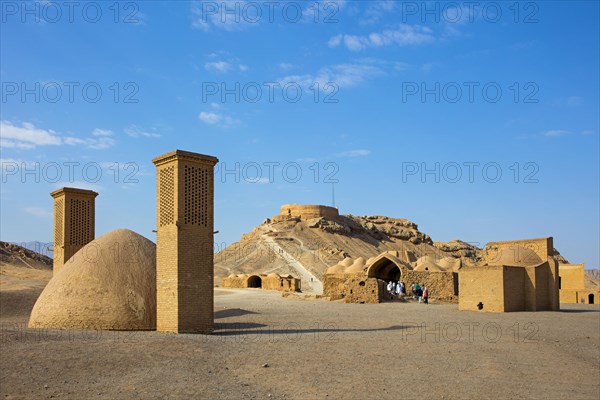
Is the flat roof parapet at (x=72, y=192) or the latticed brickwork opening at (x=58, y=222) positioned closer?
the flat roof parapet at (x=72, y=192)

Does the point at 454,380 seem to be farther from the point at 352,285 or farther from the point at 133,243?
the point at 352,285

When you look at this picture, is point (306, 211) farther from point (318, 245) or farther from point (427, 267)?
point (427, 267)

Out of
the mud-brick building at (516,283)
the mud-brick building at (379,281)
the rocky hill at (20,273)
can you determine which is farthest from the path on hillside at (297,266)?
the mud-brick building at (516,283)

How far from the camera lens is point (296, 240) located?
69.3 m

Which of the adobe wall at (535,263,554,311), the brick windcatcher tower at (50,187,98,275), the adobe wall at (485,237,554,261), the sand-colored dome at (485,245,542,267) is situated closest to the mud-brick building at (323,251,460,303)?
the sand-colored dome at (485,245,542,267)

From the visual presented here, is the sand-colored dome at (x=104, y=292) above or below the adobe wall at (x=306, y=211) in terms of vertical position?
below

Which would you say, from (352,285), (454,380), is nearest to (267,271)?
(352,285)

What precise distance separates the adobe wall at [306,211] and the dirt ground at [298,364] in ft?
213

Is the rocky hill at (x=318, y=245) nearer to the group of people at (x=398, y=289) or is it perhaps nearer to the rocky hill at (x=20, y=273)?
the rocky hill at (x=20, y=273)

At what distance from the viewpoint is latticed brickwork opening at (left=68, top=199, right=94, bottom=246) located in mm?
16531

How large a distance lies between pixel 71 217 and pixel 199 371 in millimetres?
9709

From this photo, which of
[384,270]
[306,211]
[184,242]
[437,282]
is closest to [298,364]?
[184,242]

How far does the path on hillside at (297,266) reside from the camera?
48125mm

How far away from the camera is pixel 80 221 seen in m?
16.7
